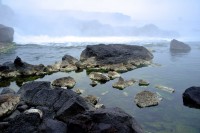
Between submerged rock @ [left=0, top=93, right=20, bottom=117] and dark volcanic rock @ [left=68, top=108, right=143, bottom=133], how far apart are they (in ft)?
18.9

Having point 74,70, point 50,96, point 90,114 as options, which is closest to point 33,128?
point 90,114

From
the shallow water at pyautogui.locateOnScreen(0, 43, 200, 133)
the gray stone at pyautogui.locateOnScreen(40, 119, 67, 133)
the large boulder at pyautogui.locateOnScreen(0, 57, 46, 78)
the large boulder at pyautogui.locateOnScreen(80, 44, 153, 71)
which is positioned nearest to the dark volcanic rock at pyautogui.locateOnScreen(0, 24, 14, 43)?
the large boulder at pyautogui.locateOnScreen(80, 44, 153, 71)

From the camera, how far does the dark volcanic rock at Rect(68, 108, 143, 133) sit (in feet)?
32.2

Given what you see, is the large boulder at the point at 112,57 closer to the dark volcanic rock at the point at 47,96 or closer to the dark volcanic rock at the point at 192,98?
the dark volcanic rock at the point at 192,98

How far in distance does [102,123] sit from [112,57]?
949 inches

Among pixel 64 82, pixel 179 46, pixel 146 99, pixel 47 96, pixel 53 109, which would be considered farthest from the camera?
pixel 179 46

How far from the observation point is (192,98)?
17.2 metres

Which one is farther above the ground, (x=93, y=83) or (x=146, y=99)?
(x=146, y=99)

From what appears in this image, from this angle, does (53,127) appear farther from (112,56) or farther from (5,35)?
(5,35)

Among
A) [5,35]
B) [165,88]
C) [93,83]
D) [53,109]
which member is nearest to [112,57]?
[93,83]

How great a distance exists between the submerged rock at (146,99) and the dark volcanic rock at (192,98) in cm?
190

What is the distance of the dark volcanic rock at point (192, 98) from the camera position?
17016 millimetres

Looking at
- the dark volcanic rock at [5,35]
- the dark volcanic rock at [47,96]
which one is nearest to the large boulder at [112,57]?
the dark volcanic rock at [47,96]

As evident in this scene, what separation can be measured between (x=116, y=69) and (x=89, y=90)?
28.7 feet
